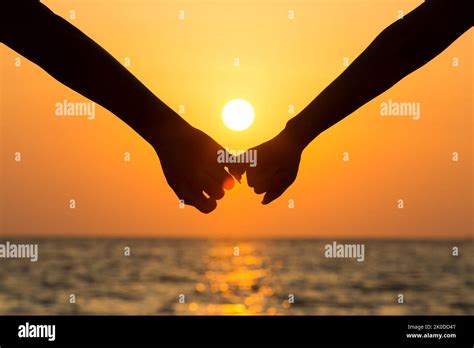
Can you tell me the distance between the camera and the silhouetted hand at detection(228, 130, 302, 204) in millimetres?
6781

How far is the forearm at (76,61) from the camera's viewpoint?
5492mm

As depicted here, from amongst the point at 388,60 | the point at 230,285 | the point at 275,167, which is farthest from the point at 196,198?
the point at 230,285

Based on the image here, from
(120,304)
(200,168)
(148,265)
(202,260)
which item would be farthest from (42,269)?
(200,168)

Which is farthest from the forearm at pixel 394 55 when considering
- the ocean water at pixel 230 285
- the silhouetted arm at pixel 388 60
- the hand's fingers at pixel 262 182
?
the ocean water at pixel 230 285

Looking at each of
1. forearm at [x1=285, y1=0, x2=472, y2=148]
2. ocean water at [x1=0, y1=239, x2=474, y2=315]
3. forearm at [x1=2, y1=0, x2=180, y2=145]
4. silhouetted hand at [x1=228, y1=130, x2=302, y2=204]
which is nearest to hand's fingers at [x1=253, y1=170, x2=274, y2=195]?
silhouetted hand at [x1=228, y1=130, x2=302, y2=204]

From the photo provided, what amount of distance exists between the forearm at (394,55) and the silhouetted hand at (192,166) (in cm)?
108

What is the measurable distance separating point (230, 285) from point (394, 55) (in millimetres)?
45538

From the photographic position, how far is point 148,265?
69.5 metres

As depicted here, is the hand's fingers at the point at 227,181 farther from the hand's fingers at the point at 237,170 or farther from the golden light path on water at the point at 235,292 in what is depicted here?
the golden light path on water at the point at 235,292

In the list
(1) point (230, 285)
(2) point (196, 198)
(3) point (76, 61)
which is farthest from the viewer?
(1) point (230, 285)

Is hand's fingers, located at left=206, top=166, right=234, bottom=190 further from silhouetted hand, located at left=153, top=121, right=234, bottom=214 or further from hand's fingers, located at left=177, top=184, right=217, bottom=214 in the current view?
hand's fingers, located at left=177, top=184, right=217, bottom=214

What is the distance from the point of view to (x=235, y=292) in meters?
45.5

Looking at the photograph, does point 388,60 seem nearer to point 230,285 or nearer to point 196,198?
point 196,198
